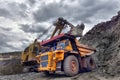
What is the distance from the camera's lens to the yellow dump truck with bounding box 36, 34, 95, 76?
10630 mm

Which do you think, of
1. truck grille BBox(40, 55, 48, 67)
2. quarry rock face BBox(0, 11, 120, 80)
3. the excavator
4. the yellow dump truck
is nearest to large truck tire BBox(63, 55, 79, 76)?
the yellow dump truck

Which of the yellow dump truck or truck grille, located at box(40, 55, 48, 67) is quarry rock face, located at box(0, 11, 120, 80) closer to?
the yellow dump truck

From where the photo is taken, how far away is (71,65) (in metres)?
10.9

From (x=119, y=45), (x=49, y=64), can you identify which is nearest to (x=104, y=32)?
(x=119, y=45)

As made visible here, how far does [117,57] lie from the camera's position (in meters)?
10.7

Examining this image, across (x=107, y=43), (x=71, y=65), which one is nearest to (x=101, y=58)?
(x=107, y=43)

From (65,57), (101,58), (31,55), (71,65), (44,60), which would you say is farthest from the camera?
(31,55)

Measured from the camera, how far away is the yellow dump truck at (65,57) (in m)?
10.6

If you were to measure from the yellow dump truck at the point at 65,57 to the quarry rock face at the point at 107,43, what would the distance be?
1.14 meters

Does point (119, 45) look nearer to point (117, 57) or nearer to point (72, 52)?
point (117, 57)

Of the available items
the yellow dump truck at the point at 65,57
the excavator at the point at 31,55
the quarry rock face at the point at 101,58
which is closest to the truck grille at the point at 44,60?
the yellow dump truck at the point at 65,57

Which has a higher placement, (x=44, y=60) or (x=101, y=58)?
(x=101, y=58)

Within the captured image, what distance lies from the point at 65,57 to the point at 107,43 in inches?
204

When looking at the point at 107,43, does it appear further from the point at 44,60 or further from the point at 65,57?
the point at 44,60
